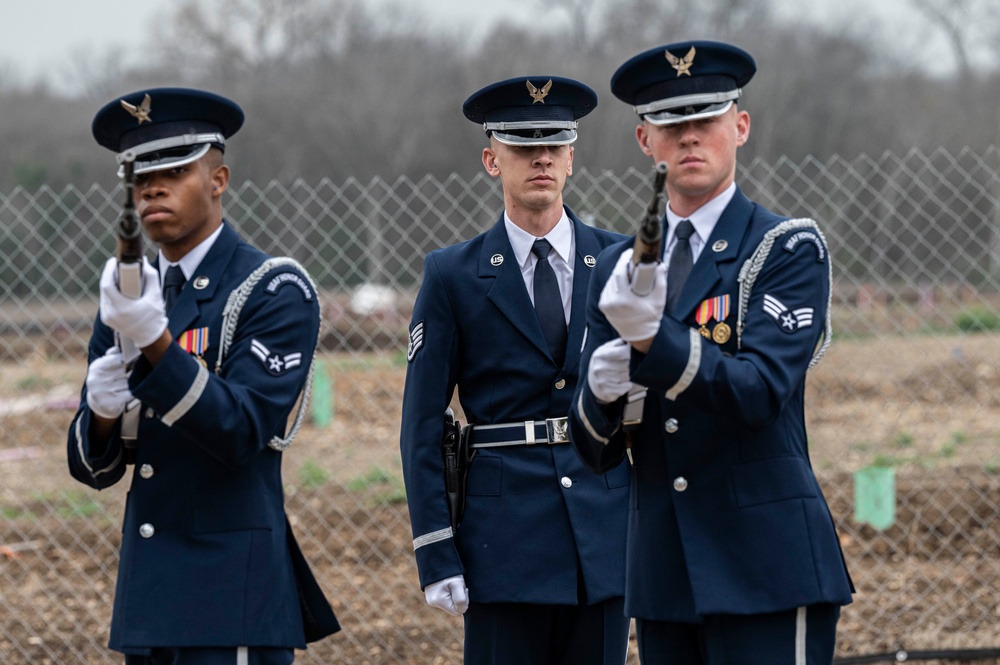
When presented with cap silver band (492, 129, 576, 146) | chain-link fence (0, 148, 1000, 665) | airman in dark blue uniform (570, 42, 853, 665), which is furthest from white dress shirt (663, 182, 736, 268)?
chain-link fence (0, 148, 1000, 665)

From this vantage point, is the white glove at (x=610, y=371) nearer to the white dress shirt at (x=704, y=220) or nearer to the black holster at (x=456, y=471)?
the white dress shirt at (x=704, y=220)

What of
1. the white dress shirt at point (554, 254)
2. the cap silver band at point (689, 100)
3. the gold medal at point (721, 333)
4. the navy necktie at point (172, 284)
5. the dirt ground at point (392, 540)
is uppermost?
the cap silver band at point (689, 100)

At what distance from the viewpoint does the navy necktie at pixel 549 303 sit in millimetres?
3641

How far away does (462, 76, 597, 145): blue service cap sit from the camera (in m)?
3.72

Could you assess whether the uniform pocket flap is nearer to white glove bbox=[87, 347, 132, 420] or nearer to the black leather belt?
the black leather belt

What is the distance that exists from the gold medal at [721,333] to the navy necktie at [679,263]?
0.11 meters

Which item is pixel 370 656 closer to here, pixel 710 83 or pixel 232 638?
pixel 232 638

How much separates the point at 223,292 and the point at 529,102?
3.57 ft

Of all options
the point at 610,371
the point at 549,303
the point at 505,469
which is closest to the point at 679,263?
the point at 610,371

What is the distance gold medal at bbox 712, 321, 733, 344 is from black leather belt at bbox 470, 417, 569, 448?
33.3 inches

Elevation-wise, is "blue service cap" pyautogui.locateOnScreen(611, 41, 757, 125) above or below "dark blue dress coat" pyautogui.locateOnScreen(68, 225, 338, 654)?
above

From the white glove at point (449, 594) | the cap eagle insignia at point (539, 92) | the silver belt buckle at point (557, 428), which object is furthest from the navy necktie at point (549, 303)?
the white glove at point (449, 594)

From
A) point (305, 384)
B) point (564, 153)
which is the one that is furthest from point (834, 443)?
point (305, 384)

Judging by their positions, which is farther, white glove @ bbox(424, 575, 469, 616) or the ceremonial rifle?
white glove @ bbox(424, 575, 469, 616)
